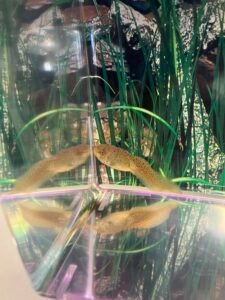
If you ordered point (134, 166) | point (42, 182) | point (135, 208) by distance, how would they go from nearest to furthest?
1. point (42, 182)
2. point (135, 208)
3. point (134, 166)

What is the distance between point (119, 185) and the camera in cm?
122

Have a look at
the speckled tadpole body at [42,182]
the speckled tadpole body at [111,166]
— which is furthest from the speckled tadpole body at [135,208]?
the speckled tadpole body at [42,182]

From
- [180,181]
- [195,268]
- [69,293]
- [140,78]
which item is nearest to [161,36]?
[140,78]

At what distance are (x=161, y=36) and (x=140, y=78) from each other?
0.14 metres

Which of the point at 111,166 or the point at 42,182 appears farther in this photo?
the point at 111,166

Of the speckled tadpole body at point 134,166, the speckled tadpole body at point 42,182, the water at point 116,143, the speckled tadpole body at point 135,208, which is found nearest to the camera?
the water at point 116,143

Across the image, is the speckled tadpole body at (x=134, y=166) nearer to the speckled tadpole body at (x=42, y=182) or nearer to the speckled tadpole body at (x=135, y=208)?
the speckled tadpole body at (x=135, y=208)

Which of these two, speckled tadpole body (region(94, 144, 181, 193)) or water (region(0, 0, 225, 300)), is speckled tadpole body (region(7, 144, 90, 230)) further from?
speckled tadpole body (region(94, 144, 181, 193))

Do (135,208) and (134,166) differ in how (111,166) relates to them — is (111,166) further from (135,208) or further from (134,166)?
(135,208)

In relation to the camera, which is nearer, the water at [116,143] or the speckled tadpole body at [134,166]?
the water at [116,143]

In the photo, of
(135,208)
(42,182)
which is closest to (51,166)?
(42,182)

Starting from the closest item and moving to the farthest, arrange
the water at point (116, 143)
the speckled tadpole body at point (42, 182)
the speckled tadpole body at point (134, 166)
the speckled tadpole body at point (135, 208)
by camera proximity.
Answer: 1. the water at point (116, 143)
2. the speckled tadpole body at point (42, 182)
3. the speckled tadpole body at point (135, 208)
4. the speckled tadpole body at point (134, 166)

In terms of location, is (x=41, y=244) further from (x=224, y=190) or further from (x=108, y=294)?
(x=224, y=190)

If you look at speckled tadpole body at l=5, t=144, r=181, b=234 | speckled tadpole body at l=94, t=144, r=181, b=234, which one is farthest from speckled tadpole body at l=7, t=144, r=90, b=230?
speckled tadpole body at l=94, t=144, r=181, b=234
